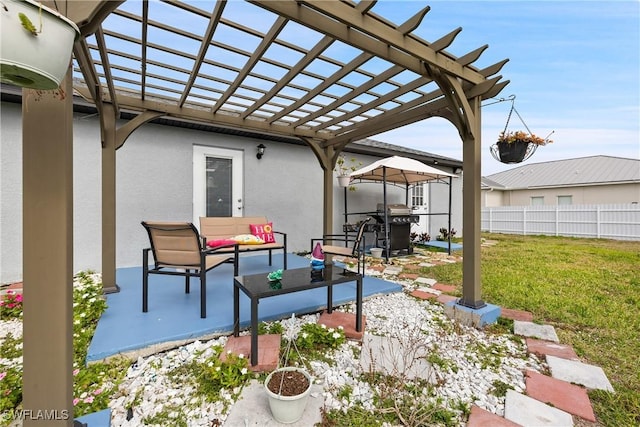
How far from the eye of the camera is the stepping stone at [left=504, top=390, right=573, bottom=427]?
62.7 inches

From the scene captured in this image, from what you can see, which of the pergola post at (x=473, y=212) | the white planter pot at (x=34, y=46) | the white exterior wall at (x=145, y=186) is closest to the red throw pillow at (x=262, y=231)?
the white exterior wall at (x=145, y=186)

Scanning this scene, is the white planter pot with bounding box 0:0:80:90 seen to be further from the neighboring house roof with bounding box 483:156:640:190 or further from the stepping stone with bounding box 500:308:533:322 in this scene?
the neighboring house roof with bounding box 483:156:640:190

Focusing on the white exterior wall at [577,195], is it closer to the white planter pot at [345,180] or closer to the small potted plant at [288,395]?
the white planter pot at [345,180]

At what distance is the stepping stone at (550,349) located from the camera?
2.34 meters

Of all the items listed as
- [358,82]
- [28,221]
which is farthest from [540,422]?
[358,82]

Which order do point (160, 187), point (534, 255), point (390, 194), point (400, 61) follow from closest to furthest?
point (400, 61) < point (160, 187) < point (534, 255) < point (390, 194)

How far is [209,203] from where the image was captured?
221 inches

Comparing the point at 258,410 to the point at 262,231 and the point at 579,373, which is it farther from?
the point at 262,231

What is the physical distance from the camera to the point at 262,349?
2.18 meters

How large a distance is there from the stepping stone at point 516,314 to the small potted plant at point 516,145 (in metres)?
1.72

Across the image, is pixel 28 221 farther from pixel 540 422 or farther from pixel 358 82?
pixel 358 82

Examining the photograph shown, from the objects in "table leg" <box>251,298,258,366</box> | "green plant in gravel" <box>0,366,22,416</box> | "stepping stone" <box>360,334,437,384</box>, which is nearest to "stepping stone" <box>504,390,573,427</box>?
"stepping stone" <box>360,334,437,384</box>

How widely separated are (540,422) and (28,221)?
8.99 feet

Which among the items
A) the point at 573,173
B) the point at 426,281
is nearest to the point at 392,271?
the point at 426,281
